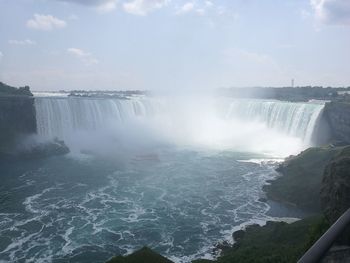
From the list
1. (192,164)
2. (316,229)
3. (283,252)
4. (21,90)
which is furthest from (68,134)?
(316,229)

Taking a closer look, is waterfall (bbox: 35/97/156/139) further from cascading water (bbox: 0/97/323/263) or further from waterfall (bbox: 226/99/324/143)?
waterfall (bbox: 226/99/324/143)

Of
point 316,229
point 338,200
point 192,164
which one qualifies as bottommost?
point 192,164

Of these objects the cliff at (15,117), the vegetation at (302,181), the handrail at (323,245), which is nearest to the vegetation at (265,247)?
the vegetation at (302,181)

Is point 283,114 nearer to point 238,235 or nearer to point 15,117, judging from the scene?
point 15,117

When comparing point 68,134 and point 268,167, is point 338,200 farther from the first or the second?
point 68,134

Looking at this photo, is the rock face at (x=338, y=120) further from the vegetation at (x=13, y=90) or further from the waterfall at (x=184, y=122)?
the vegetation at (x=13, y=90)
